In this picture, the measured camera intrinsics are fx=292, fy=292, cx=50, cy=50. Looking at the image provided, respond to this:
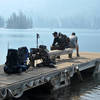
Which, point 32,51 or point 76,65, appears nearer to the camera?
→ point 32,51

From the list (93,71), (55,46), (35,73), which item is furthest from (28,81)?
(93,71)

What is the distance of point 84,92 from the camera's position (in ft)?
46.8

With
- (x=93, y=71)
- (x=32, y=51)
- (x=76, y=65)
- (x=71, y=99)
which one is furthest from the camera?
(x=93, y=71)

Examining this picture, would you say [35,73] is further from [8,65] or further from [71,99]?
[71,99]

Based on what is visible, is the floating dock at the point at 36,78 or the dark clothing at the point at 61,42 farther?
the dark clothing at the point at 61,42

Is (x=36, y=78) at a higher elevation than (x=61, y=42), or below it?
below

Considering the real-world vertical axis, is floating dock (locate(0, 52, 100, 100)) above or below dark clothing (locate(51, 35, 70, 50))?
below

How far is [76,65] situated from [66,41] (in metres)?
2.40

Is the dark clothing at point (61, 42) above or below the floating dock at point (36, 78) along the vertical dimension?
above

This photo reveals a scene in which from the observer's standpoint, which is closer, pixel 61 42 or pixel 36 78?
pixel 36 78

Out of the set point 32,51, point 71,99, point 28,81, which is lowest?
point 71,99

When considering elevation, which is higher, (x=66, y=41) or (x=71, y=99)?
(x=66, y=41)

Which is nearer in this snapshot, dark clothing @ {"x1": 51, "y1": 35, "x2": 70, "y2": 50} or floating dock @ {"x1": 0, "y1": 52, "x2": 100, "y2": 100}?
floating dock @ {"x1": 0, "y1": 52, "x2": 100, "y2": 100}

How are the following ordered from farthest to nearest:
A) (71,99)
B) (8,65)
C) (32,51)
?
(32,51) → (71,99) → (8,65)
